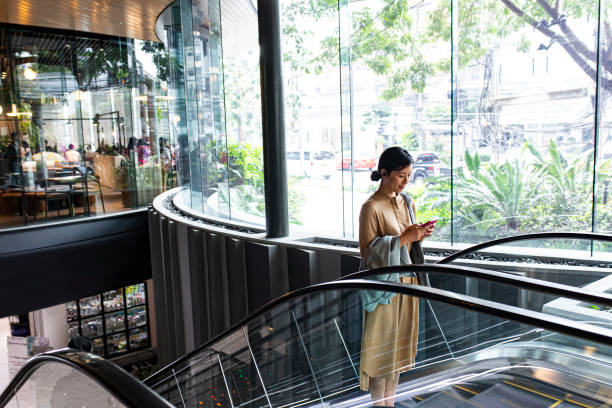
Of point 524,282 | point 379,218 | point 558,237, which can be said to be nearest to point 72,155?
point 379,218

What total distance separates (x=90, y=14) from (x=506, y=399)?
10.9 m

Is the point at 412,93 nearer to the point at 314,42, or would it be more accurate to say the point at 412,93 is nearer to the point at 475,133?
the point at 475,133

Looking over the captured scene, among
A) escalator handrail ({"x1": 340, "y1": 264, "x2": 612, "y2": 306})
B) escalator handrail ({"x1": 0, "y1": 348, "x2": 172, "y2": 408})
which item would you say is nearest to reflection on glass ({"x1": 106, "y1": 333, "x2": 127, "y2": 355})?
escalator handrail ({"x1": 0, "y1": 348, "x2": 172, "y2": 408})

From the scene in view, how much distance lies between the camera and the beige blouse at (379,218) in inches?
133

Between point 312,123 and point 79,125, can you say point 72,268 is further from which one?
point 312,123

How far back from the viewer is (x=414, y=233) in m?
3.28

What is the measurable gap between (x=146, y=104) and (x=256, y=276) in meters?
9.57

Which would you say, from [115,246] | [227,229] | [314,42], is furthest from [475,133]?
[115,246]

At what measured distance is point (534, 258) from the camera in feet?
15.6

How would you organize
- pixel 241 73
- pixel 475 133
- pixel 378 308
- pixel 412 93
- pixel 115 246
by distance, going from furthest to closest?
pixel 115 246
pixel 241 73
pixel 412 93
pixel 475 133
pixel 378 308

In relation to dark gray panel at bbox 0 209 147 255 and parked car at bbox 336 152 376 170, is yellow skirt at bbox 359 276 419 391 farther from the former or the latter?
dark gray panel at bbox 0 209 147 255

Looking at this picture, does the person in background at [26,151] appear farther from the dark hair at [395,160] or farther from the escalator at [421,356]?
the dark hair at [395,160]

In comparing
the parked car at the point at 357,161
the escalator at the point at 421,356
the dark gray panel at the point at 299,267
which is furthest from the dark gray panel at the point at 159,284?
the escalator at the point at 421,356

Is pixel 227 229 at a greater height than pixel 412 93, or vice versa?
pixel 412 93
